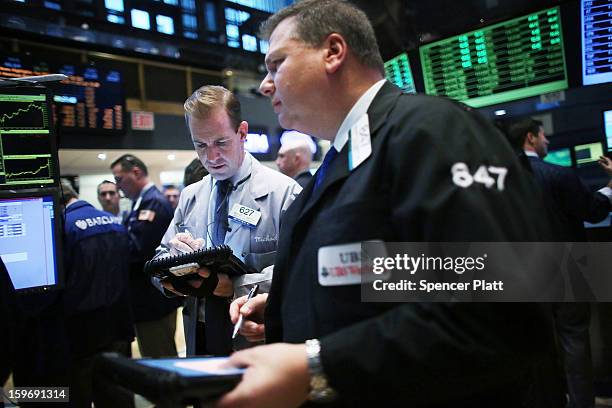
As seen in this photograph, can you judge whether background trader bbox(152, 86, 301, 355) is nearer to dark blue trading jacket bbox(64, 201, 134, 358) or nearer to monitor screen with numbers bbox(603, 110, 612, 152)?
dark blue trading jacket bbox(64, 201, 134, 358)

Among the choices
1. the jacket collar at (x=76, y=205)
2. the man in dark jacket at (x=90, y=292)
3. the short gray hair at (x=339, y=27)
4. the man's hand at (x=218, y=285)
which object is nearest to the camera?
the short gray hair at (x=339, y=27)

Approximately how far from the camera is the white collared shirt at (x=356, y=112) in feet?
3.14

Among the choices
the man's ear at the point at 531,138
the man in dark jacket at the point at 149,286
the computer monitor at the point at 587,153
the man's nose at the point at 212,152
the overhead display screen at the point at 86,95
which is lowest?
the man in dark jacket at the point at 149,286

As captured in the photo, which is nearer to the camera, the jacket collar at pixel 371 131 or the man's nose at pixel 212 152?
the jacket collar at pixel 371 131

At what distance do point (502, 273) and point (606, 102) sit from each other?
5.32ft

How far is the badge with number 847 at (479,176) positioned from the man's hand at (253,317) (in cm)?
69

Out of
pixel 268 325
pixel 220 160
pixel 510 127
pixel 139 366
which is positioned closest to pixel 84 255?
pixel 220 160

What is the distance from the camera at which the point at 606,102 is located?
1.92 metres

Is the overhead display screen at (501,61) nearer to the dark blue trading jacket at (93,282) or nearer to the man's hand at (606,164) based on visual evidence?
the man's hand at (606,164)

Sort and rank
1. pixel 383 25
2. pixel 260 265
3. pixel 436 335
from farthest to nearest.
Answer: pixel 383 25
pixel 260 265
pixel 436 335

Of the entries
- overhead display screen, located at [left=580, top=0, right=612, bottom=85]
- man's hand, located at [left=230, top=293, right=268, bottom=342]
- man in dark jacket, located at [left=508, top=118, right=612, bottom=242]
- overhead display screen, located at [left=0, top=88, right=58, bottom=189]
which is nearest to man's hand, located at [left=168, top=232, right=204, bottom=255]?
man's hand, located at [left=230, top=293, right=268, bottom=342]

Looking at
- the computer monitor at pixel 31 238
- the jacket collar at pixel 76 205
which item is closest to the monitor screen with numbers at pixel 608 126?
the computer monitor at pixel 31 238

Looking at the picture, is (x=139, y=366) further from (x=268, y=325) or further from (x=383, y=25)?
(x=383, y=25)

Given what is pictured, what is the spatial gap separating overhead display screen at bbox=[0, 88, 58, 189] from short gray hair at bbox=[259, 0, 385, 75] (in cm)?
144
